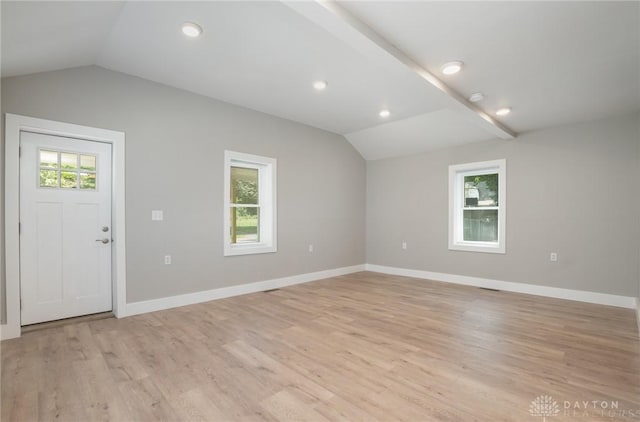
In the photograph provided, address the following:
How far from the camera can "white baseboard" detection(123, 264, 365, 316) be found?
11.7ft

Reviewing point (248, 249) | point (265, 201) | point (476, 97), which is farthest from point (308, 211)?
point (476, 97)

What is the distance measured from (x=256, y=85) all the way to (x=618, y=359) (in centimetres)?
436

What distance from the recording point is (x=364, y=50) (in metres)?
2.33

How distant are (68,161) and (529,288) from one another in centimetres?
626

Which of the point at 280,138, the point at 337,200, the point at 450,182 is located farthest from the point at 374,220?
the point at 280,138

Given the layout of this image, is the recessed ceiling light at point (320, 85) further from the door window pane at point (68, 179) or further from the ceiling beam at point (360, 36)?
the door window pane at point (68, 179)

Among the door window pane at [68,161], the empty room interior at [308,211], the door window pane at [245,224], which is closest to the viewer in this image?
the empty room interior at [308,211]

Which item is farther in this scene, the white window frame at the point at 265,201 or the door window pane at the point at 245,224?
the door window pane at the point at 245,224

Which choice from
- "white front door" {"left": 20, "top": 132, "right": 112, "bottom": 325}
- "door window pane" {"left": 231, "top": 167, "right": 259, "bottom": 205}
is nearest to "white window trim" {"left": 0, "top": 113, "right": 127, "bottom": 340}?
"white front door" {"left": 20, "top": 132, "right": 112, "bottom": 325}

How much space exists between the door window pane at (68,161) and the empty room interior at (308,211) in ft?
0.04

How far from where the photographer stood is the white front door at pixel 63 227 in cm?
301

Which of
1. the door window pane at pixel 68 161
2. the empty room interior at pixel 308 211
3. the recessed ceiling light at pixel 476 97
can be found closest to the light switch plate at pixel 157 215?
the empty room interior at pixel 308 211

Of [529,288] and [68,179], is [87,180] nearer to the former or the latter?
[68,179]

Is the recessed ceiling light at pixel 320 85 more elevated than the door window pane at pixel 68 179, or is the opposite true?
the recessed ceiling light at pixel 320 85
